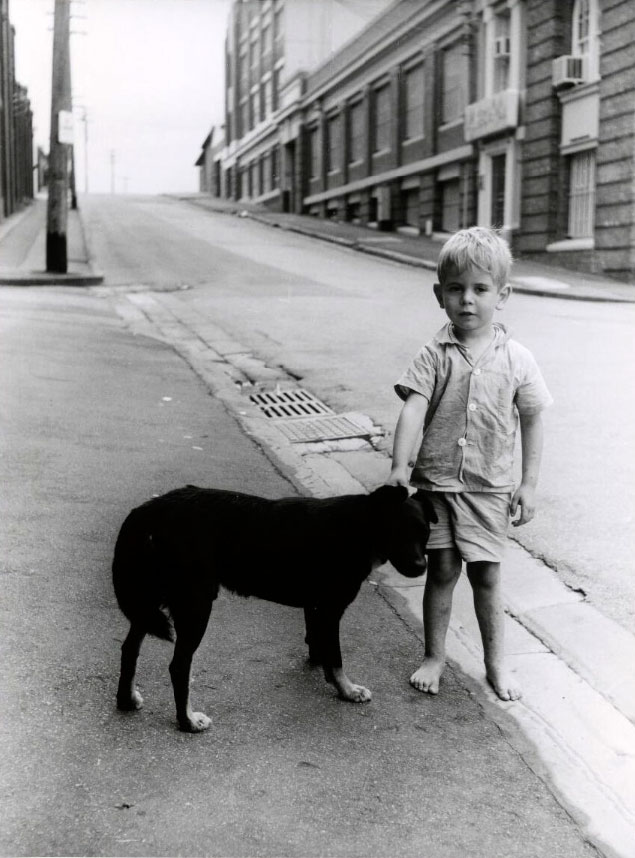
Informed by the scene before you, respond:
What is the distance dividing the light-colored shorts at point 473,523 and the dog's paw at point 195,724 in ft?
2.93

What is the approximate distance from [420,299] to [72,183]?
17.6 m

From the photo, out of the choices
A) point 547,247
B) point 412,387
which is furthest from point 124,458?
point 547,247

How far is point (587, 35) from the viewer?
6.45 meters

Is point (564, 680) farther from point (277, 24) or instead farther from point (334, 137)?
point (334, 137)

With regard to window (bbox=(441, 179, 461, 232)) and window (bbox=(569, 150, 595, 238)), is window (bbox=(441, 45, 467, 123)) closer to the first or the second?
window (bbox=(441, 179, 461, 232))

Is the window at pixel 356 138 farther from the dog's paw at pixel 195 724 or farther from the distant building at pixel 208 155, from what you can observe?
the dog's paw at pixel 195 724

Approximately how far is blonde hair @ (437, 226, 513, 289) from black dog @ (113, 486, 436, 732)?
75 centimetres

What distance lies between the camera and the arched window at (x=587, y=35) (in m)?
6.25

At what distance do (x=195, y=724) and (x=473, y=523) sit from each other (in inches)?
41.7

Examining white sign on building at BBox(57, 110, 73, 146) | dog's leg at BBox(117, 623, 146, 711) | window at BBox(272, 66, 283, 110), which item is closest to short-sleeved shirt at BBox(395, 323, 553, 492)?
dog's leg at BBox(117, 623, 146, 711)

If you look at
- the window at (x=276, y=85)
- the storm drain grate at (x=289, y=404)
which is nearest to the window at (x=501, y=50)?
the window at (x=276, y=85)

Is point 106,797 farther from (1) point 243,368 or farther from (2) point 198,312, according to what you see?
(2) point 198,312

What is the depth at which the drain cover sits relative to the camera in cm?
622

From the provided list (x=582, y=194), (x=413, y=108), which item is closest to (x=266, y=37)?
(x=413, y=108)
